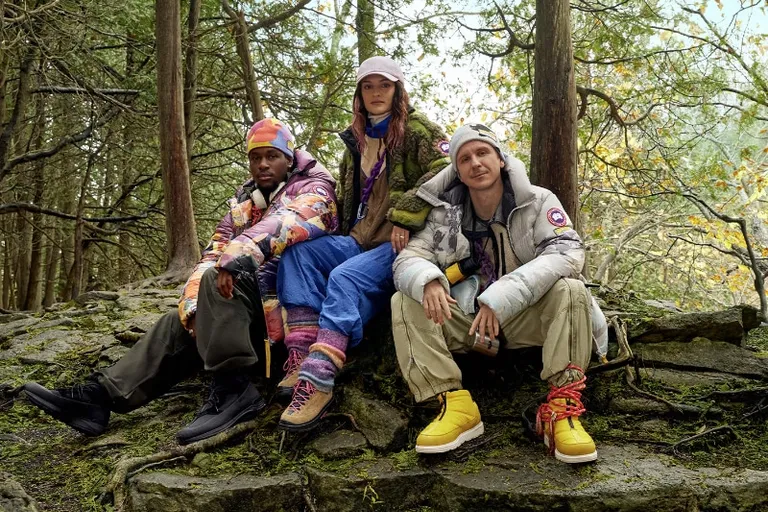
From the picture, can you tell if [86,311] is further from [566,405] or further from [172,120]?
[566,405]

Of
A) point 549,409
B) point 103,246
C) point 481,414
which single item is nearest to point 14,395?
point 481,414

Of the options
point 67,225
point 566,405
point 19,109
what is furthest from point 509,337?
point 67,225

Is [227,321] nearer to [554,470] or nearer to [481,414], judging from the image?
[481,414]

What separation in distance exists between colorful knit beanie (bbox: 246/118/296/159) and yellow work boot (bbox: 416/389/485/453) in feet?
5.97

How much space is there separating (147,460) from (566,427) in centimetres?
197

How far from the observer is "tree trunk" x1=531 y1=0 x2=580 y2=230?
4.35m

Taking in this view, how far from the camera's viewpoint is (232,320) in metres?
3.10

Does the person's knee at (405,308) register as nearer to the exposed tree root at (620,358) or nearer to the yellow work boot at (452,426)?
the yellow work boot at (452,426)

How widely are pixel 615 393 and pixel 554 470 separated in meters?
0.83

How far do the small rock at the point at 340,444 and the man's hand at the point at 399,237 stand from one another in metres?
0.99

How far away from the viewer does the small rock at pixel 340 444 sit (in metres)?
2.89

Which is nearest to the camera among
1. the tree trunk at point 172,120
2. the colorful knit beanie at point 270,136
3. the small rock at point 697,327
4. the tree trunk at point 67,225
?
the small rock at point 697,327

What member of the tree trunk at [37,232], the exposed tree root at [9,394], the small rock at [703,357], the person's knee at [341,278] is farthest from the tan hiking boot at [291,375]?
the tree trunk at [37,232]

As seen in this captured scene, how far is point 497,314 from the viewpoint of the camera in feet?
8.71
